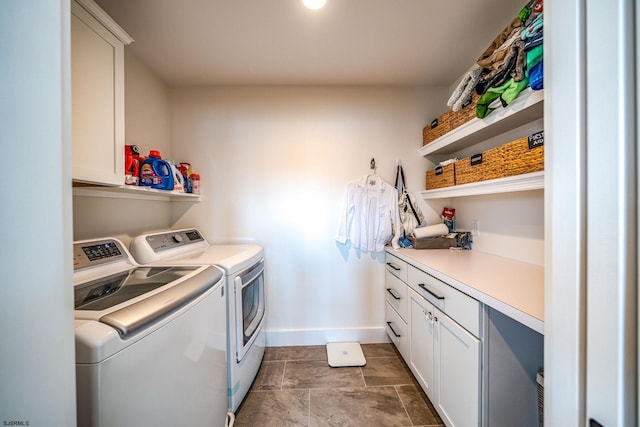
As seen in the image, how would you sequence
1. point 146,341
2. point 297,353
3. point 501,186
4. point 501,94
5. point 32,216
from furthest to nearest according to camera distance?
point 297,353 < point 501,186 < point 501,94 < point 146,341 < point 32,216

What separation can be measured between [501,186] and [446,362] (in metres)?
1.03

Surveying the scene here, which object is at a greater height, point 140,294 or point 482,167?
point 482,167

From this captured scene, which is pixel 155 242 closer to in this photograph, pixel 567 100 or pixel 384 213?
pixel 384 213

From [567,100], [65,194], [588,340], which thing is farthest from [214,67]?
[588,340]

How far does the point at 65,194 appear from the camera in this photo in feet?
1.50

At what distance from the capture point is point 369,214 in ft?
6.89

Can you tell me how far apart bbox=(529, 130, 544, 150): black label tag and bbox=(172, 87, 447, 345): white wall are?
110 cm

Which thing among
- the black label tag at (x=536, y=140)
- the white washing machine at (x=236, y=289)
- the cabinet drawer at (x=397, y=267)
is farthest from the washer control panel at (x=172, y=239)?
the black label tag at (x=536, y=140)

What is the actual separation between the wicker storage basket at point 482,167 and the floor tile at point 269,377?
6.69ft

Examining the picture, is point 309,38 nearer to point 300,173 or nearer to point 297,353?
point 300,173

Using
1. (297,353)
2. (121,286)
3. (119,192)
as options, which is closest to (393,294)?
(297,353)

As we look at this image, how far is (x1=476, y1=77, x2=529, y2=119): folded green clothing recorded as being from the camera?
42.5 inches

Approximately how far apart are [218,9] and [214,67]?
1.99 feet

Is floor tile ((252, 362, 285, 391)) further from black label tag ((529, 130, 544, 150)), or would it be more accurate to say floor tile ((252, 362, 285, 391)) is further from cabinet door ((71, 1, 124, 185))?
black label tag ((529, 130, 544, 150))
